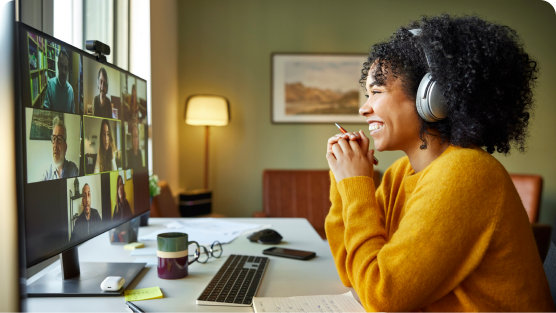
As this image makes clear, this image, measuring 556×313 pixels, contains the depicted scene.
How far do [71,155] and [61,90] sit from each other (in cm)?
14

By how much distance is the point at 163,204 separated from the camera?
254 centimetres

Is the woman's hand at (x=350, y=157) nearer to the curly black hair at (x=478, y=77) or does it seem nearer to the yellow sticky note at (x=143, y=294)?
the curly black hair at (x=478, y=77)

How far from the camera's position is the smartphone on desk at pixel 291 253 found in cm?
131

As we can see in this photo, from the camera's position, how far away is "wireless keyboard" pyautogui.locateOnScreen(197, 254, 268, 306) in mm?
925

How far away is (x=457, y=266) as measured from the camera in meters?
0.76

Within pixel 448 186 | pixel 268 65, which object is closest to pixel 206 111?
pixel 268 65

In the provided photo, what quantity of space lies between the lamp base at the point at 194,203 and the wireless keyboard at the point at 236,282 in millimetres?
2009

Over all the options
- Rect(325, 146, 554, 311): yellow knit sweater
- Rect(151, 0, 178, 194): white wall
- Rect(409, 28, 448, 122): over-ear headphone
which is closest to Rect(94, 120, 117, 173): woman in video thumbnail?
Rect(325, 146, 554, 311): yellow knit sweater

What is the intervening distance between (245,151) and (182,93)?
0.77 m

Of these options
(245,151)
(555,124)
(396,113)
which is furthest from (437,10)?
(396,113)

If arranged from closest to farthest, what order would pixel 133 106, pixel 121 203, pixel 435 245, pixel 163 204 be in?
pixel 435 245, pixel 121 203, pixel 133 106, pixel 163 204

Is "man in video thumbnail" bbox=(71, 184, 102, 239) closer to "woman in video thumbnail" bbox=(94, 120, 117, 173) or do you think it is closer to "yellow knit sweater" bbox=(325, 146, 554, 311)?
"woman in video thumbnail" bbox=(94, 120, 117, 173)

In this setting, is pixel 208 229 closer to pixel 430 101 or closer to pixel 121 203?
pixel 121 203

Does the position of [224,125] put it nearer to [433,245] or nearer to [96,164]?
[96,164]
